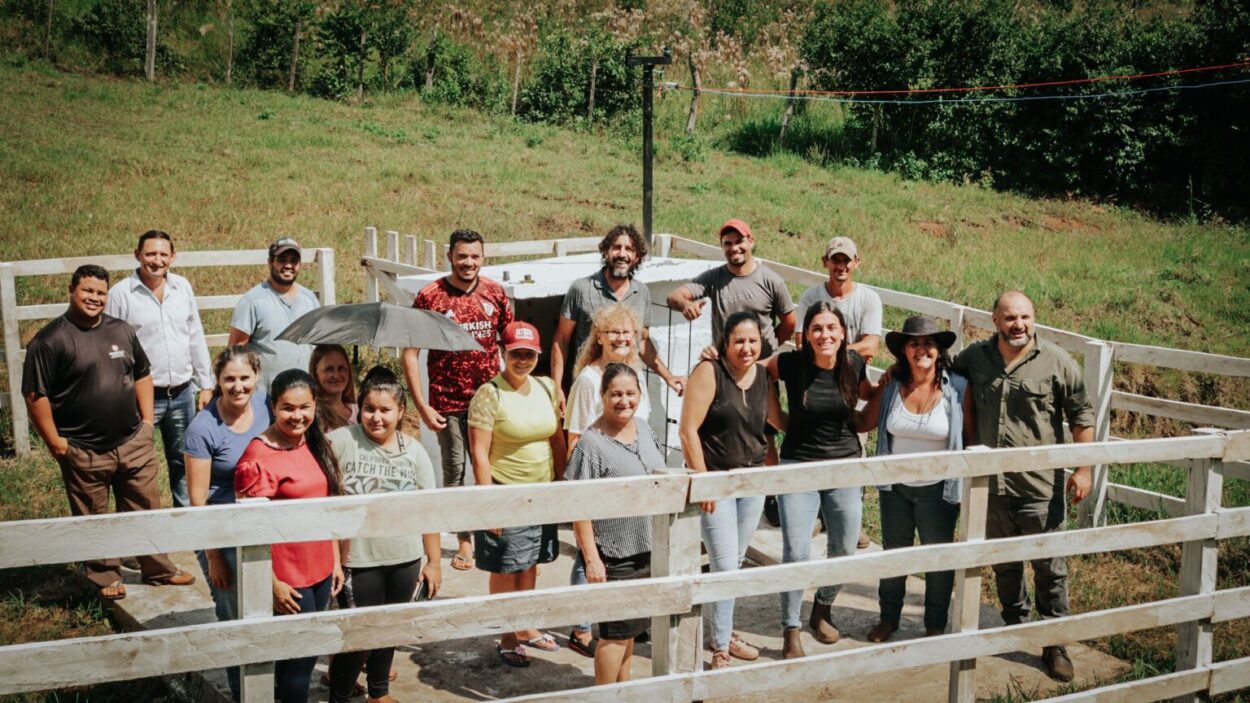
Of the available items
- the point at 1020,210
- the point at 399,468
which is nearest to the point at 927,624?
the point at 399,468

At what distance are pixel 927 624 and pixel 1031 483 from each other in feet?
2.93

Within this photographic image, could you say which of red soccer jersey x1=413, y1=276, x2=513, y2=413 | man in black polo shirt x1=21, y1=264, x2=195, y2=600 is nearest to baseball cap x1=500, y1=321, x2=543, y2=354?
red soccer jersey x1=413, y1=276, x2=513, y2=413

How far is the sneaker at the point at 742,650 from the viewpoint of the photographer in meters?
5.47

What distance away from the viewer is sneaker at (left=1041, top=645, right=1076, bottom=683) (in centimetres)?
546

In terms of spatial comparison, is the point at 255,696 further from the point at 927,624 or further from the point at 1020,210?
the point at 1020,210

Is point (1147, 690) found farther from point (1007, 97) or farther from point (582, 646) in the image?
point (1007, 97)

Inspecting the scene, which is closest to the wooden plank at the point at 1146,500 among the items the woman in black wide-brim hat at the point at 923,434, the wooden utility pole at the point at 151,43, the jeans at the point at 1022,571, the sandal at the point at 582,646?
the jeans at the point at 1022,571

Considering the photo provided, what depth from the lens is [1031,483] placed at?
18.9 feet

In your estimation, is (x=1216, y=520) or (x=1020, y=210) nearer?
(x=1216, y=520)

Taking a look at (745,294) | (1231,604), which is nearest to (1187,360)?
(1231,604)

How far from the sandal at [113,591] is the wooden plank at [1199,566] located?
524 cm

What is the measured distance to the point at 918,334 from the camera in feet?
18.2

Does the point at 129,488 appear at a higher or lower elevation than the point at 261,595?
lower

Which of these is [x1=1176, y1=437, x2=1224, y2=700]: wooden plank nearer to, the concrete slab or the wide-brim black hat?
the concrete slab
